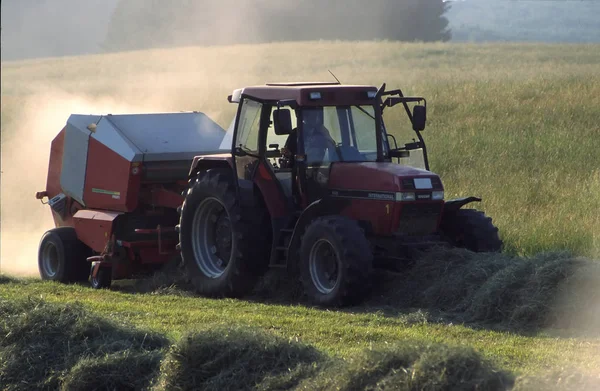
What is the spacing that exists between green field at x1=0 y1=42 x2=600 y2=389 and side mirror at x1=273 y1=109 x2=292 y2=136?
171 centimetres

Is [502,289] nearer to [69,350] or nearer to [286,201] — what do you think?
[286,201]

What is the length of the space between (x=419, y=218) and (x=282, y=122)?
1.65 m

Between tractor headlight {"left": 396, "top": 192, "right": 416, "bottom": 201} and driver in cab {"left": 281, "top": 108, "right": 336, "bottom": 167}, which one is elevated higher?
driver in cab {"left": 281, "top": 108, "right": 336, "bottom": 167}

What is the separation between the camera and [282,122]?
922cm

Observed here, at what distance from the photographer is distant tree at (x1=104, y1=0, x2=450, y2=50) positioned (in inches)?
1178

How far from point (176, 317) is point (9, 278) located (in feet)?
12.3

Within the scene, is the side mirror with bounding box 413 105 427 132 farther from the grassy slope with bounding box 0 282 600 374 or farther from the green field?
the grassy slope with bounding box 0 282 600 374

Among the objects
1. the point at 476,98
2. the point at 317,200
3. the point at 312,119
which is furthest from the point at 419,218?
the point at 476,98

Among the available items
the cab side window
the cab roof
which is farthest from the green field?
the cab side window

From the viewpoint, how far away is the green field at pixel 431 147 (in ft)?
25.4

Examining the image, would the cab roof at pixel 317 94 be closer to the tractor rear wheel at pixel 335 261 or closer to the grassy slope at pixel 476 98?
the grassy slope at pixel 476 98

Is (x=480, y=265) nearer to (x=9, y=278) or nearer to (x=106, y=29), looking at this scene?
(x=9, y=278)

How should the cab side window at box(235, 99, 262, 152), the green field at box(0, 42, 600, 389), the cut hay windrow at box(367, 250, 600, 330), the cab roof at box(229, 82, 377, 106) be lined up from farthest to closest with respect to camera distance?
the cab side window at box(235, 99, 262, 152), the cab roof at box(229, 82, 377, 106), the cut hay windrow at box(367, 250, 600, 330), the green field at box(0, 42, 600, 389)

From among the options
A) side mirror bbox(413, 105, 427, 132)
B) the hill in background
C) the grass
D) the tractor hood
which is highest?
the hill in background
